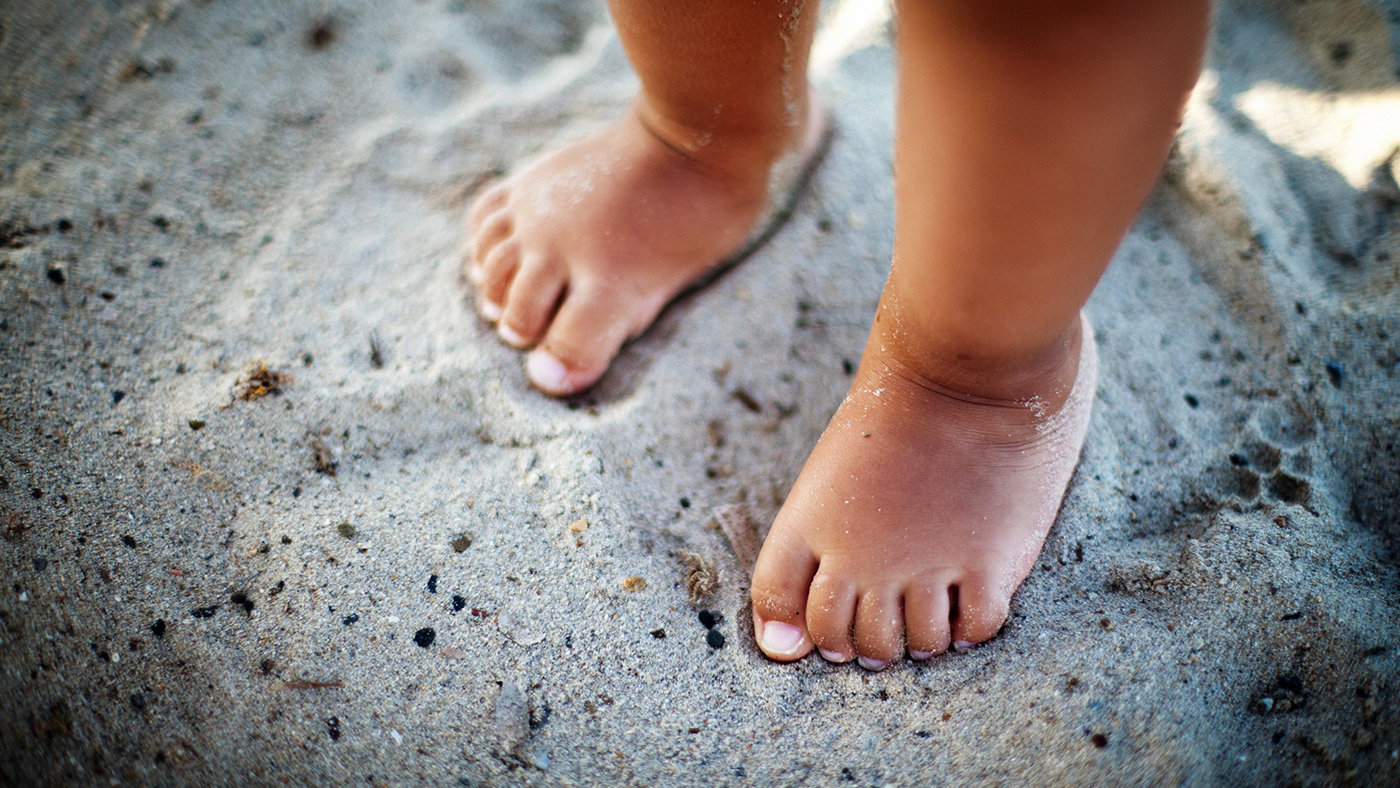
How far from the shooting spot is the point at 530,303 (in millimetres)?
1154

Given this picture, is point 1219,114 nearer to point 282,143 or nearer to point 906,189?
point 906,189

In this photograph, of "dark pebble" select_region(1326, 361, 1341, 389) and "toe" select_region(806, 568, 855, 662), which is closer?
"toe" select_region(806, 568, 855, 662)

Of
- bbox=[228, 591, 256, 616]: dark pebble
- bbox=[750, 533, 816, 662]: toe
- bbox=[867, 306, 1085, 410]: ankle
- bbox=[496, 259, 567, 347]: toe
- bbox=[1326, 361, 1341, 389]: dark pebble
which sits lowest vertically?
bbox=[228, 591, 256, 616]: dark pebble

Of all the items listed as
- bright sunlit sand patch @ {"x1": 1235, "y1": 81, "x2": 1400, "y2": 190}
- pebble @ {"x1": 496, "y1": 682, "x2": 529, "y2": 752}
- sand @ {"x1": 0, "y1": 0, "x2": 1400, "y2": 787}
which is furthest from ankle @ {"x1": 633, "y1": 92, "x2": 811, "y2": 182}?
bright sunlit sand patch @ {"x1": 1235, "y1": 81, "x2": 1400, "y2": 190}

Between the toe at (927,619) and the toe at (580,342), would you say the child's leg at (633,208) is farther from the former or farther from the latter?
the toe at (927,619)

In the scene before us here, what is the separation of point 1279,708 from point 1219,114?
1186 millimetres

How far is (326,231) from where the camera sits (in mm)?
1253

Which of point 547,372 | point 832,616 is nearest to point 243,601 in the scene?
point 547,372

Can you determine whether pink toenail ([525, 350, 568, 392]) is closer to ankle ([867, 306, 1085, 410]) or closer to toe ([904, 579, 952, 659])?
ankle ([867, 306, 1085, 410])

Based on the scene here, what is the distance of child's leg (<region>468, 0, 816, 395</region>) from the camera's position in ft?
3.59

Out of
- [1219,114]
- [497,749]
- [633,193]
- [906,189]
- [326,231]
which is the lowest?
[497,749]

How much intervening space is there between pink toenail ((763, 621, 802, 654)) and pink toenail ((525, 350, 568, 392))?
48cm

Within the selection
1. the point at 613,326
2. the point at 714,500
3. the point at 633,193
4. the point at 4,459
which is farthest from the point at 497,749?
the point at 633,193

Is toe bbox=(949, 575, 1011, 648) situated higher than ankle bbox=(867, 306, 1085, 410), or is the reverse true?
ankle bbox=(867, 306, 1085, 410)
